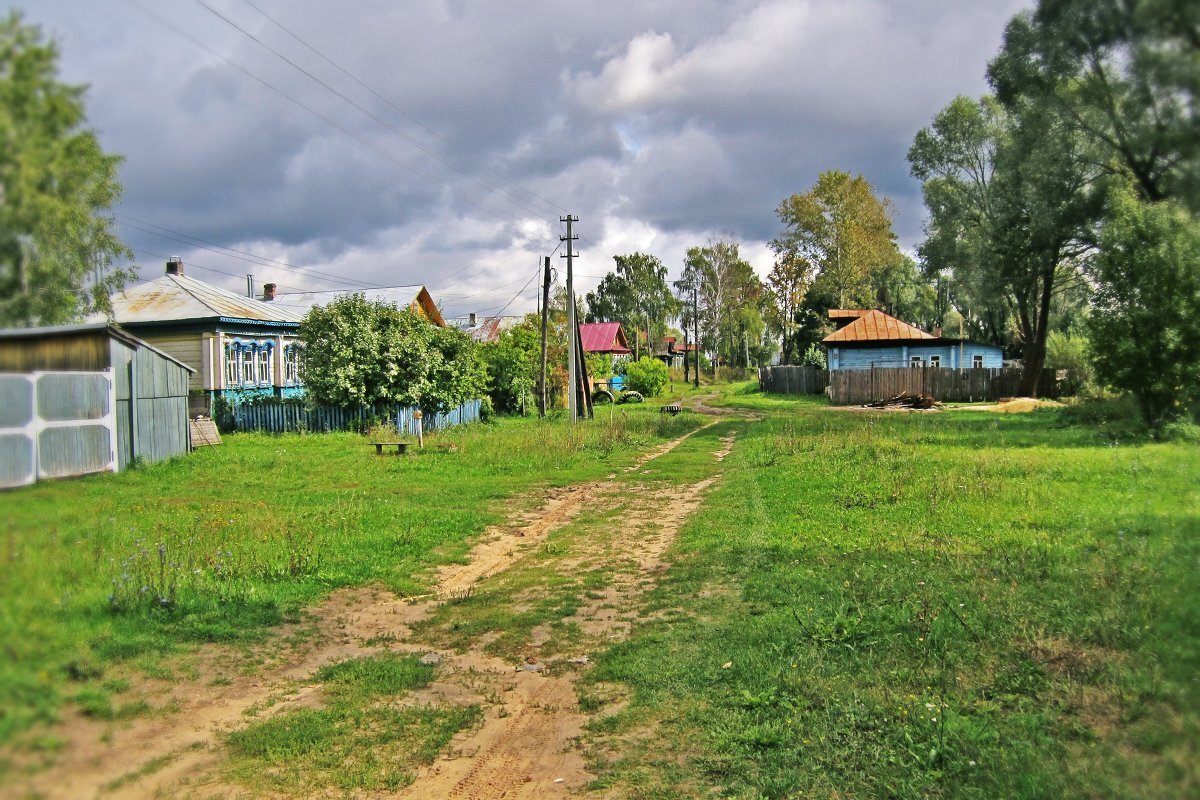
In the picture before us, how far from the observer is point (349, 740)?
4.69 metres

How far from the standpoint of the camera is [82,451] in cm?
237

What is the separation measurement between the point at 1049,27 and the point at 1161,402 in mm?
16153

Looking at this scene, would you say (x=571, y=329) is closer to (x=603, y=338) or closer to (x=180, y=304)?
(x=180, y=304)

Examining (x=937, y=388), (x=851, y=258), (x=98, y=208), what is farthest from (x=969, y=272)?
(x=98, y=208)

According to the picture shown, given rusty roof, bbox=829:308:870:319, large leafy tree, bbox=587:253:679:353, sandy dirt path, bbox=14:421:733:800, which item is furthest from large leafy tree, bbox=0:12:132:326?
large leafy tree, bbox=587:253:679:353

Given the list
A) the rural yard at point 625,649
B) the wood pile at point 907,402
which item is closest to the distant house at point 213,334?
the rural yard at point 625,649

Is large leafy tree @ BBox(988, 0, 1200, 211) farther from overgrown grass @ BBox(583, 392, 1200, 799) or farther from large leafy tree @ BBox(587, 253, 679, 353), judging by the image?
large leafy tree @ BBox(587, 253, 679, 353)

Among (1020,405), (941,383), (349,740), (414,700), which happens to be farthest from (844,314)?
(349,740)

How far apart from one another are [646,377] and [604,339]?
20.7 meters

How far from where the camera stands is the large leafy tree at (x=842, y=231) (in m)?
53.6

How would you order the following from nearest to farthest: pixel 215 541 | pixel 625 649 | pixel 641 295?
1. pixel 625 649
2. pixel 215 541
3. pixel 641 295

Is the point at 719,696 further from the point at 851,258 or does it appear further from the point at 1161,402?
the point at 851,258

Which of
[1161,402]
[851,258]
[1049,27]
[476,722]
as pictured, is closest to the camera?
[1049,27]

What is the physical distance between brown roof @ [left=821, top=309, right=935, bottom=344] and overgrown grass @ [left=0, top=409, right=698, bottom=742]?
26251 millimetres
